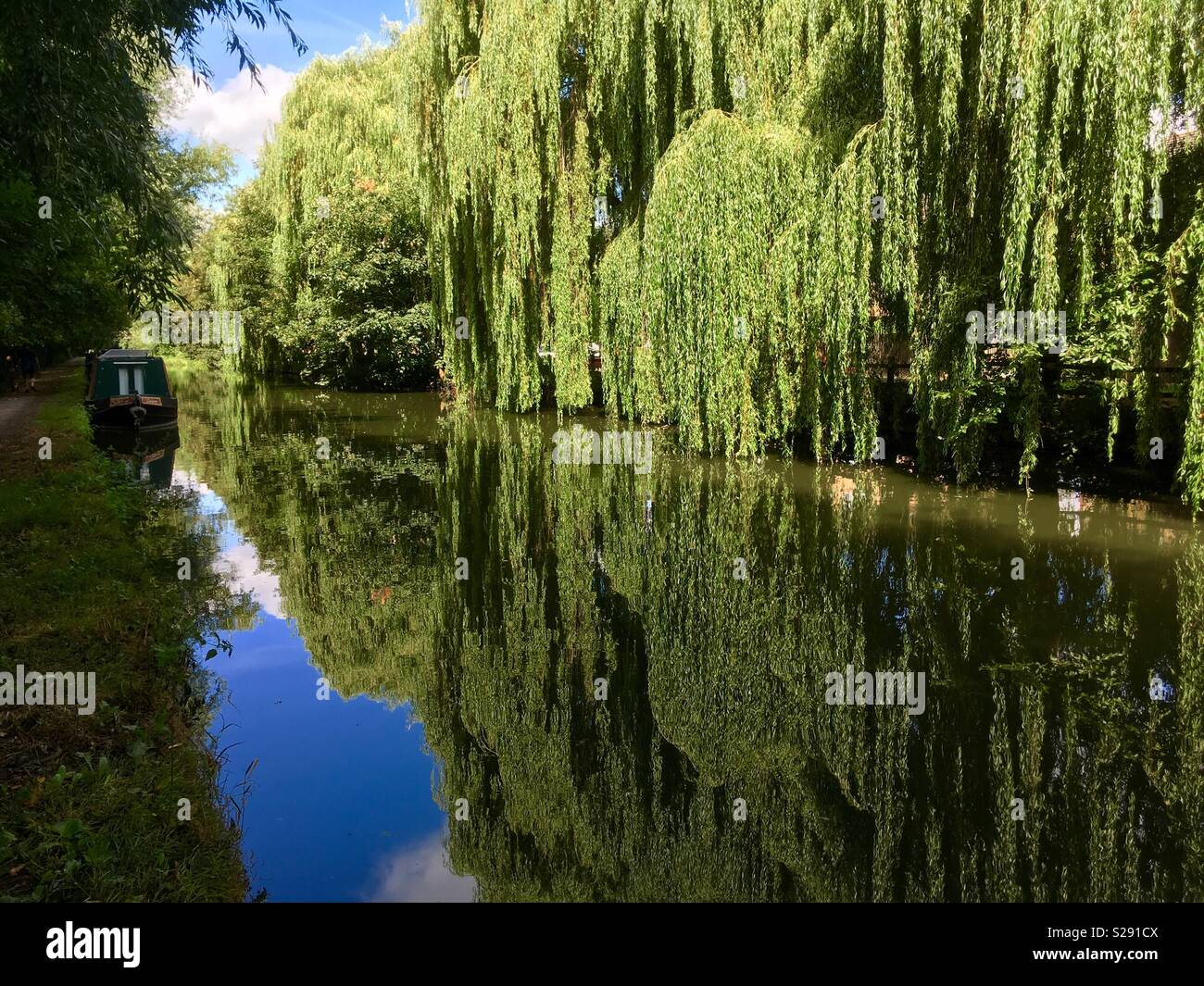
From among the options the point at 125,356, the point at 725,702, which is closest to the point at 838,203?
the point at 725,702

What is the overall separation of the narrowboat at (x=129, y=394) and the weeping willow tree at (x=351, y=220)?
766 centimetres

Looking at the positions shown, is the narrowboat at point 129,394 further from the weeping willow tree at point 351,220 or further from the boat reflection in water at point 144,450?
the weeping willow tree at point 351,220

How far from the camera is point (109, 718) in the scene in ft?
15.1

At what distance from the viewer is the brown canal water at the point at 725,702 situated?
149 inches

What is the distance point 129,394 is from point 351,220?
9592mm

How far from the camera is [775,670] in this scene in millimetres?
5723

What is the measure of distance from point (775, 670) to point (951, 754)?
4.53 feet

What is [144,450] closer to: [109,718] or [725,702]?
[109,718]

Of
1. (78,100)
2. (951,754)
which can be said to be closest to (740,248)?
(78,100)

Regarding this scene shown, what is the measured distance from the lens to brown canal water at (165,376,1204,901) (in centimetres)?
378

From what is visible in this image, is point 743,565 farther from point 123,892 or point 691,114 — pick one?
point 691,114

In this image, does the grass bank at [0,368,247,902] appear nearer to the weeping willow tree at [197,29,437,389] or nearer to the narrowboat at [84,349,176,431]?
the narrowboat at [84,349,176,431]

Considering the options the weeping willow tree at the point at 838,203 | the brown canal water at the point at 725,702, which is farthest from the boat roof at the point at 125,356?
the brown canal water at the point at 725,702

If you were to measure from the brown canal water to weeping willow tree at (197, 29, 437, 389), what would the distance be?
17137 mm
